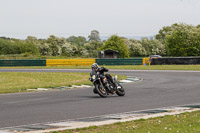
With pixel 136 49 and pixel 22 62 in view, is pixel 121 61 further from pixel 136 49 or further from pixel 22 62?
pixel 136 49

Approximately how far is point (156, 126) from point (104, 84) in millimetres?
6917

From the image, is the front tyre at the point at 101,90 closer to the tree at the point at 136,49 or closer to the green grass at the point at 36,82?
the green grass at the point at 36,82

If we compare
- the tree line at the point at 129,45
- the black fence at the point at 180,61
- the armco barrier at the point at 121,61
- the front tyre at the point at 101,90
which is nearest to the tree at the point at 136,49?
the tree line at the point at 129,45

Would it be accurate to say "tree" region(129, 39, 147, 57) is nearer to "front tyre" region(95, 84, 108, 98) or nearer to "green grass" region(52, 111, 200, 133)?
"front tyre" region(95, 84, 108, 98)

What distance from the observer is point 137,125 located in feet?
25.9

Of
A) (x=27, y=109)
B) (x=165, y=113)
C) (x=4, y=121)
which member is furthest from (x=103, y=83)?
(x=4, y=121)

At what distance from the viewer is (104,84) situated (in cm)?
1445

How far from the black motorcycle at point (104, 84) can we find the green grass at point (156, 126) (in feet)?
18.5

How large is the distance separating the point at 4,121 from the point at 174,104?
5.39m

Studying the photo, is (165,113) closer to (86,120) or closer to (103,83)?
(86,120)

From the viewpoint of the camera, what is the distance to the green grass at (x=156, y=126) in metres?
7.13

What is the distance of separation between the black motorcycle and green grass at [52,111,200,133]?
5.64 metres

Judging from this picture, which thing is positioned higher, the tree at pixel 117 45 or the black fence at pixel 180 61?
the tree at pixel 117 45

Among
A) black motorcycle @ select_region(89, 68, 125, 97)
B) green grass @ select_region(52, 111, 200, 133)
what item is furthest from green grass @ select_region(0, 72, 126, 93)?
green grass @ select_region(52, 111, 200, 133)
